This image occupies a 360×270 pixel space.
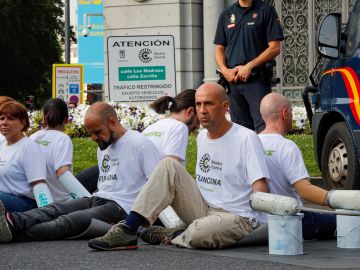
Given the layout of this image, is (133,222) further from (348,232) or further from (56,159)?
(56,159)

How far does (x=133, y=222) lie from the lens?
30.7 ft

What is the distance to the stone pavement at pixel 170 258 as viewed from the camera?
8430 mm

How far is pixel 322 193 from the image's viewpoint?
9.29 meters

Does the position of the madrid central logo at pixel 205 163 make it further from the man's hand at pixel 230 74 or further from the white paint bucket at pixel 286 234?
the man's hand at pixel 230 74

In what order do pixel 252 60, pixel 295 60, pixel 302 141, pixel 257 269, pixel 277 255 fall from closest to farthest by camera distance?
pixel 257 269
pixel 277 255
pixel 252 60
pixel 302 141
pixel 295 60

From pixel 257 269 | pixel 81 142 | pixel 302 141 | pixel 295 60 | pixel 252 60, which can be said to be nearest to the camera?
pixel 257 269

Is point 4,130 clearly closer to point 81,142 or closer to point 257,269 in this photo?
point 257,269

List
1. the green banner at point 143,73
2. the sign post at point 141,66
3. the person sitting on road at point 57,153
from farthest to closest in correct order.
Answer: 1. the green banner at point 143,73
2. the sign post at point 141,66
3. the person sitting on road at point 57,153

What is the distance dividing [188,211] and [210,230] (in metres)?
0.30

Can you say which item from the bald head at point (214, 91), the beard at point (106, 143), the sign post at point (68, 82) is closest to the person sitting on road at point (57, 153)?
the beard at point (106, 143)

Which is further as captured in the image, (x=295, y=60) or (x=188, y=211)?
(x=295, y=60)

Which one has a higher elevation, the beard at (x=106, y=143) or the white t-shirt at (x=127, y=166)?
the beard at (x=106, y=143)

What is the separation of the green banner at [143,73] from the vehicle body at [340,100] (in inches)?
223

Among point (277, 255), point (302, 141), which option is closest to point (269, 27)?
point (277, 255)
